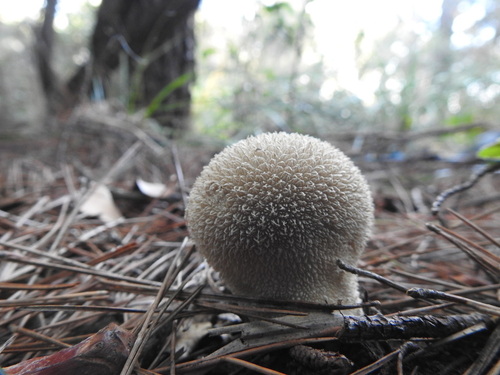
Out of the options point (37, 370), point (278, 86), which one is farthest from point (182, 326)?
point (278, 86)

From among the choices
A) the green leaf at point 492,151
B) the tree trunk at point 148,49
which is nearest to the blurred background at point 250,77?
the tree trunk at point 148,49

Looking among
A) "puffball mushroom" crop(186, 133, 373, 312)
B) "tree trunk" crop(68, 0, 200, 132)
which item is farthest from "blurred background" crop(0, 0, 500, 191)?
"puffball mushroom" crop(186, 133, 373, 312)

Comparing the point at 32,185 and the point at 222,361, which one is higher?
the point at 32,185

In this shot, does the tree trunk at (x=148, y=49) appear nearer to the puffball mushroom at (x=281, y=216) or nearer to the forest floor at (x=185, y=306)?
the forest floor at (x=185, y=306)

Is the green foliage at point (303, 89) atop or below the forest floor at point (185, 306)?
atop

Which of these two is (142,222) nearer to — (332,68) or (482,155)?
(482,155)

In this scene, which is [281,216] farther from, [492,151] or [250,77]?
[250,77]

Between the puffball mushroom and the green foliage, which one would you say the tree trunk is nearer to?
the green foliage
